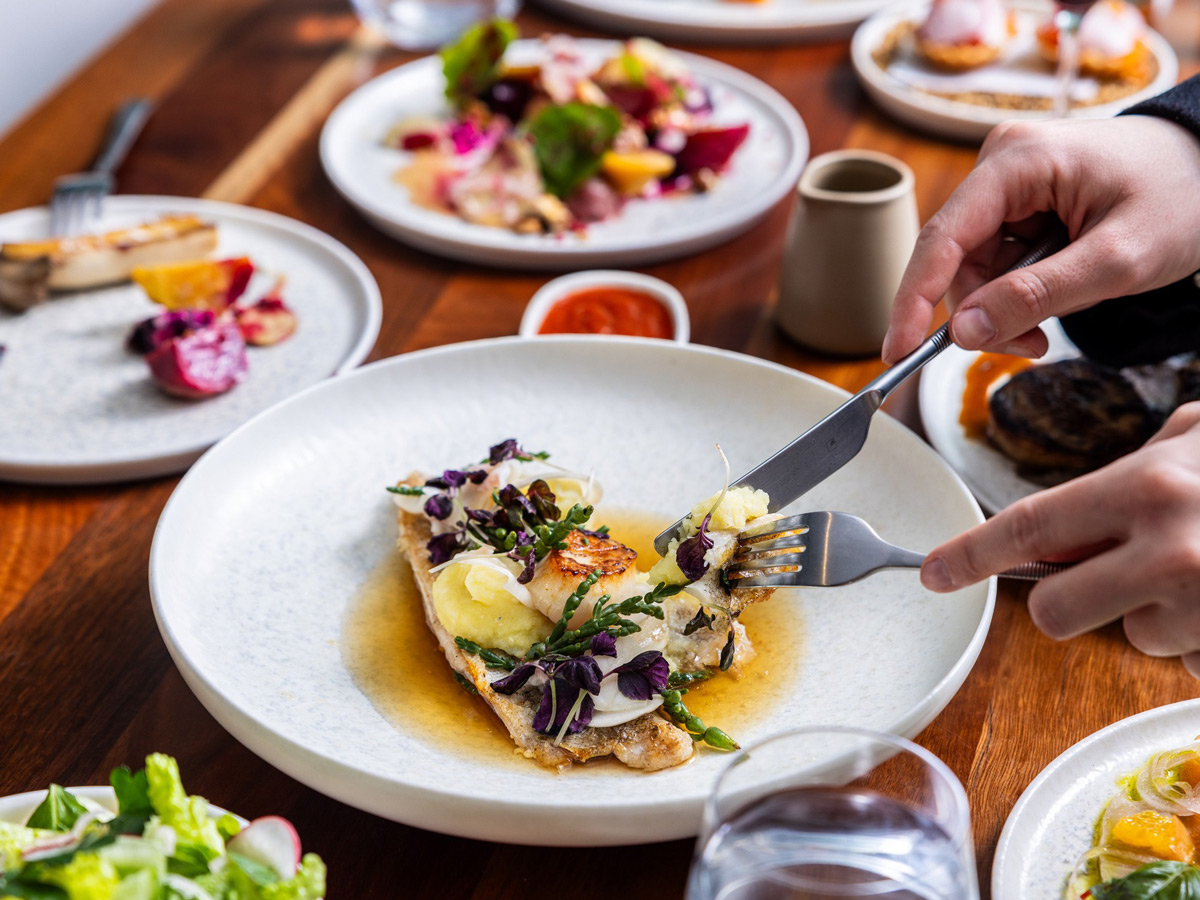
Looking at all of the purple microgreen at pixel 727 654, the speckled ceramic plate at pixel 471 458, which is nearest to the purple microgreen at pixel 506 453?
the speckled ceramic plate at pixel 471 458

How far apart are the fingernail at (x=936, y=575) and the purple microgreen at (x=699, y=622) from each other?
14.5 inches

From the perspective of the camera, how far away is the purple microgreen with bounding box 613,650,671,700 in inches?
54.3

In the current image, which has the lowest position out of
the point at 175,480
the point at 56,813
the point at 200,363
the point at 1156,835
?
the point at 175,480

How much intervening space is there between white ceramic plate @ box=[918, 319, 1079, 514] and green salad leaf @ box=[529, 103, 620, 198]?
3.52ft

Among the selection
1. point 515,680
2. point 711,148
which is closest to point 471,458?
point 515,680

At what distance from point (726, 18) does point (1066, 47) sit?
1.10m

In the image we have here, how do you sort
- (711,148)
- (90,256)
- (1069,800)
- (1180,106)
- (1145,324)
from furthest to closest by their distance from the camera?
(711,148), (90,256), (1145,324), (1180,106), (1069,800)

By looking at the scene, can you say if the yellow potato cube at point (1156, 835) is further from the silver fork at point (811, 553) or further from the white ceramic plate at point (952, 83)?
the white ceramic plate at point (952, 83)

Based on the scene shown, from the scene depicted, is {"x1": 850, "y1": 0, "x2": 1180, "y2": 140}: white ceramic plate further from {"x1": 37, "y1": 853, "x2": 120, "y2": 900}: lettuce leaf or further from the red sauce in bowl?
{"x1": 37, "y1": 853, "x2": 120, "y2": 900}: lettuce leaf

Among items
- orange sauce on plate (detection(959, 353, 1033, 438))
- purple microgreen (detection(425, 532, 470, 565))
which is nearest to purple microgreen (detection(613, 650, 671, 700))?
purple microgreen (detection(425, 532, 470, 565))

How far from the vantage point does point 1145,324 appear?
1.90 metres

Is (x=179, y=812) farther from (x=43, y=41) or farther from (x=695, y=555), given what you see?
(x=43, y=41)

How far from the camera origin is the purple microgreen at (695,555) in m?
1.49

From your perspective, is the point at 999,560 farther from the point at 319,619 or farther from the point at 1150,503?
the point at 319,619
